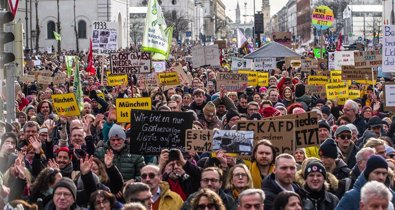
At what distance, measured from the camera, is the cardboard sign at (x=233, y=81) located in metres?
19.9

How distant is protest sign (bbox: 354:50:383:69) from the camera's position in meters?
21.0

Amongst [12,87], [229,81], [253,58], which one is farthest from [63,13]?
[12,87]

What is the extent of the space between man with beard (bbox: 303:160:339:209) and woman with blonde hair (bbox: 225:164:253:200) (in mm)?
468

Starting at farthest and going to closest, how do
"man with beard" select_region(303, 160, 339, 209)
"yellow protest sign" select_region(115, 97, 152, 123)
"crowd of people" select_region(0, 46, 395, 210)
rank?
"yellow protest sign" select_region(115, 97, 152, 123)
"man with beard" select_region(303, 160, 339, 209)
"crowd of people" select_region(0, 46, 395, 210)

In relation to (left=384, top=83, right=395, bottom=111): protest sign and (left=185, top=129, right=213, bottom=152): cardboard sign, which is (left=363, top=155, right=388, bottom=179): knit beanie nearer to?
(left=185, top=129, right=213, bottom=152): cardboard sign

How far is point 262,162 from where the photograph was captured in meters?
9.31

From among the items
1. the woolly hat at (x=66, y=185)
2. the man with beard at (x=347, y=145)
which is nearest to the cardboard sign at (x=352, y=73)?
the man with beard at (x=347, y=145)

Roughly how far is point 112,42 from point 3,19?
56.3 feet

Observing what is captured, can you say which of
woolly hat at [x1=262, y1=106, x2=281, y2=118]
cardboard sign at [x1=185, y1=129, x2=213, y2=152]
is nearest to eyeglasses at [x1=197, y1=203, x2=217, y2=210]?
cardboard sign at [x1=185, y1=129, x2=213, y2=152]

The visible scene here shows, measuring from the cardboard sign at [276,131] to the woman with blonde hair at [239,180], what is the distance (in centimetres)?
161

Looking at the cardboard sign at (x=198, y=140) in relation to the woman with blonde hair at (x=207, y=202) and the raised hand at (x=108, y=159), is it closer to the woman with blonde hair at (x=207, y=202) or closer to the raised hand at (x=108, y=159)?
the raised hand at (x=108, y=159)

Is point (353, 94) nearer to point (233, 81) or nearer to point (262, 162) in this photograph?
point (233, 81)

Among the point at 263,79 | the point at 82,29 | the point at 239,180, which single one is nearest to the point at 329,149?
the point at 239,180

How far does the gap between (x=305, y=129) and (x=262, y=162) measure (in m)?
1.45
